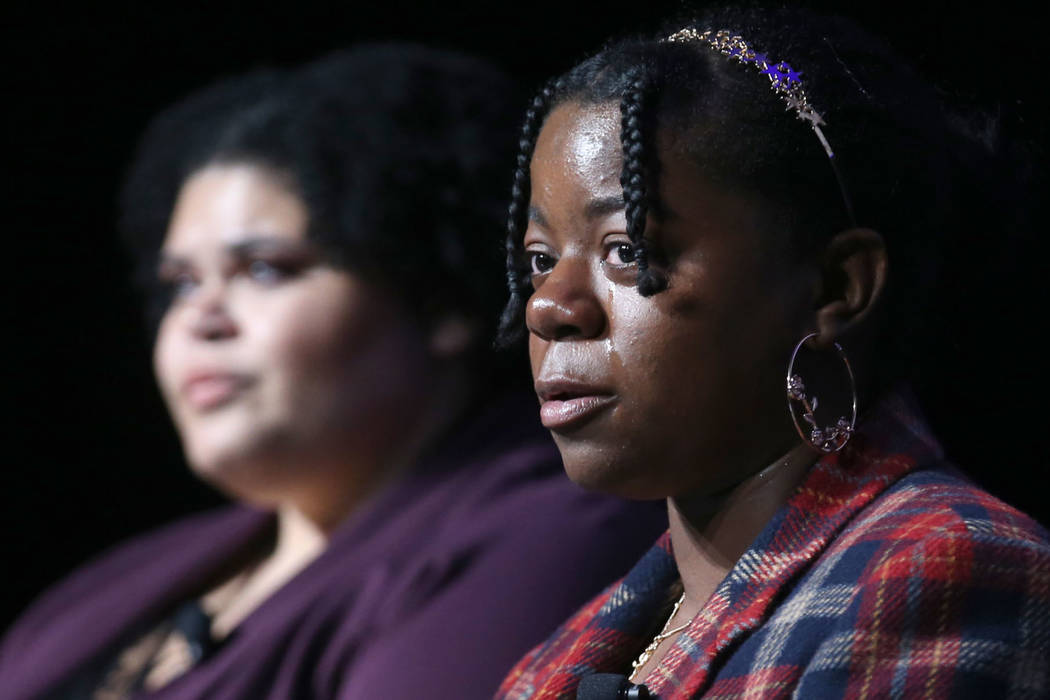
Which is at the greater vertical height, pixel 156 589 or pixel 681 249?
pixel 681 249

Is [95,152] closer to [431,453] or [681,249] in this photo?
[431,453]

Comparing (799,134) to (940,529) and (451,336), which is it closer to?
(940,529)

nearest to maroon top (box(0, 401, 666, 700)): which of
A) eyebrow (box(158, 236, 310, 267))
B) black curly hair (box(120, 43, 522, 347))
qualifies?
black curly hair (box(120, 43, 522, 347))

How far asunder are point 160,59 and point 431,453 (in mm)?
850

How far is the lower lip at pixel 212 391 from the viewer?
169cm

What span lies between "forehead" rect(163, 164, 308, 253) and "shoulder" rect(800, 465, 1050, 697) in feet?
3.51

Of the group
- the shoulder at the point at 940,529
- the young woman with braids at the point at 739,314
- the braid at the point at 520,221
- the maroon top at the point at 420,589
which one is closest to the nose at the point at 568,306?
the young woman with braids at the point at 739,314

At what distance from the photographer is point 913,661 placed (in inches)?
31.2

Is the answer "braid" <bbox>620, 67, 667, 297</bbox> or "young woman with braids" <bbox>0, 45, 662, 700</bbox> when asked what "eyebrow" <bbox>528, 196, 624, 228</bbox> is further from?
"young woman with braids" <bbox>0, 45, 662, 700</bbox>

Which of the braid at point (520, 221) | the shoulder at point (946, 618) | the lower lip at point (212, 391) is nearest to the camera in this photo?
the shoulder at point (946, 618)

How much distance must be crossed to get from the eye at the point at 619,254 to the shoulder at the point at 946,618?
0.79 ft

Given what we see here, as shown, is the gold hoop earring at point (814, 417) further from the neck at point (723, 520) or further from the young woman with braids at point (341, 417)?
the young woman with braids at point (341, 417)

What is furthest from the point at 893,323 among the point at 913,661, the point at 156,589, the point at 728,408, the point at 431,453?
the point at 156,589

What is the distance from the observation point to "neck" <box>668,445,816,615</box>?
0.96 meters
